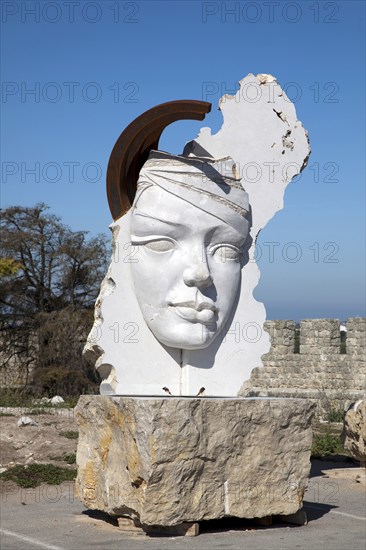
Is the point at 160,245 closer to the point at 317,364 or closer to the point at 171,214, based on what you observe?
the point at 171,214

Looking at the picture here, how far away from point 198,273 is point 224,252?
15.7 inches

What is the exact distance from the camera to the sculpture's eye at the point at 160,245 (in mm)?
7453

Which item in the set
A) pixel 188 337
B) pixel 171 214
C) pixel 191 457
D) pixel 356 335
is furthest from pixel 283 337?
pixel 191 457

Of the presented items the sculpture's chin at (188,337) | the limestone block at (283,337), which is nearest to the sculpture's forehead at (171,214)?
the sculpture's chin at (188,337)

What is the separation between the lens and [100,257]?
18.8 m

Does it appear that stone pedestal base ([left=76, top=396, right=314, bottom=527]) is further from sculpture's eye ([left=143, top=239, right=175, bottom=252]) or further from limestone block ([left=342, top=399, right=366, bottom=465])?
limestone block ([left=342, top=399, right=366, bottom=465])

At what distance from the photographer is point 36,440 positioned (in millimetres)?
10625

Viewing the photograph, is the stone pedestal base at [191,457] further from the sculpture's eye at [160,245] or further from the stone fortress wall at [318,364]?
the stone fortress wall at [318,364]

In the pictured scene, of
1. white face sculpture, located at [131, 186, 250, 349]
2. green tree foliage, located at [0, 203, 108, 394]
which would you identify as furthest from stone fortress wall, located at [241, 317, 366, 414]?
white face sculpture, located at [131, 186, 250, 349]

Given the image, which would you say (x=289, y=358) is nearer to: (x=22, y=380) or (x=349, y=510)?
(x=22, y=380)

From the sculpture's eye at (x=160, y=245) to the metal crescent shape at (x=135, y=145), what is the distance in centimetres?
41

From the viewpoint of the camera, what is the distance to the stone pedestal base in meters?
6.56

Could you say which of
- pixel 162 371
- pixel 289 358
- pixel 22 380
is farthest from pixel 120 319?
pixel 22 380

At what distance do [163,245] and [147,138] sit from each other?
3.05 feet
